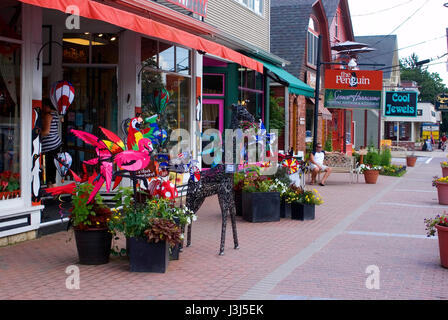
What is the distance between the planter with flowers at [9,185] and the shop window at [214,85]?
28.3ft

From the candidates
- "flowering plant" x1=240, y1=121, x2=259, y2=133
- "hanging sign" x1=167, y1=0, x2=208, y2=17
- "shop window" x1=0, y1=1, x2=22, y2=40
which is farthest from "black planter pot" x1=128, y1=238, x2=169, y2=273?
"hanging sign" x1=167, y1=0, x2=208, y2=17

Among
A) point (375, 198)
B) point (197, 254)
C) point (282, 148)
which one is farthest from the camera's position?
point (282, 148)

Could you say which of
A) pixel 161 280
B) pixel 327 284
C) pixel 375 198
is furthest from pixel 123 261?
pixel 375 198

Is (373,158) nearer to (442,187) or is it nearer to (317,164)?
(317,164)

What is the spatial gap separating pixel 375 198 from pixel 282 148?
28.4 feet

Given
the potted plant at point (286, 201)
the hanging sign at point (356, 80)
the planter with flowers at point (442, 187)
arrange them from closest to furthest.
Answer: the potted plant at point (286, 201), the planter with flowers at point (442, 187), the hanging sign at point (356, 80)

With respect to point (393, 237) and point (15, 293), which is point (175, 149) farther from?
point (15, 293)

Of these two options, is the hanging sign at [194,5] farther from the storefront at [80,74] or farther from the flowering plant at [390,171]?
the flowering plant at [390,171]

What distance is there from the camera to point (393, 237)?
351 inches

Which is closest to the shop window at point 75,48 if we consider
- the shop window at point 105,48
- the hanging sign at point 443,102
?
the shop window at point 105,48

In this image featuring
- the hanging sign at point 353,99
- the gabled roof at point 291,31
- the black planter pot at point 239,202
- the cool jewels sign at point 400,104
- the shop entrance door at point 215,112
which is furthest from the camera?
the cool jewels sign at point 400,104

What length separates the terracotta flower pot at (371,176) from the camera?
1786cm

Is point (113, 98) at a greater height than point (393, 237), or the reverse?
point (113, 98)

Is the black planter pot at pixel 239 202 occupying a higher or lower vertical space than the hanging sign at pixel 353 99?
lower
